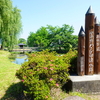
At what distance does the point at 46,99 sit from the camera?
8.07 feet

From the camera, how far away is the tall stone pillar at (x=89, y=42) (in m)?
3.74

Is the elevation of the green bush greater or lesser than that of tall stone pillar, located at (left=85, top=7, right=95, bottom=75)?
lesser

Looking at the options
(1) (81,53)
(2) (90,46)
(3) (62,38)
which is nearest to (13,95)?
(1) (81,53)

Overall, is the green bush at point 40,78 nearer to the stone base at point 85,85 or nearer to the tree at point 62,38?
the stone base at point 85,85

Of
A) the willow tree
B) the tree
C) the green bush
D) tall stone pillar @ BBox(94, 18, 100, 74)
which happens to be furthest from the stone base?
the tree

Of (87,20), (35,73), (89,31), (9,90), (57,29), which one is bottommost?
(9,90)

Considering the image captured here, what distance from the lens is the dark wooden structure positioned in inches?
146

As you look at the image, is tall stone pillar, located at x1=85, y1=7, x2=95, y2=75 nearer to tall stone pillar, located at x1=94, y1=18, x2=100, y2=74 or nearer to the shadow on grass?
tall stone pillar, located at x1=94, y1=18, x2=100, y2=74

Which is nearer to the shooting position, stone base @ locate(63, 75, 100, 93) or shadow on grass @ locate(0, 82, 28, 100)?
shadow on grass @ locate(0, 82, 28, 100)

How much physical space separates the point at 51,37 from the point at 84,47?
20.3m

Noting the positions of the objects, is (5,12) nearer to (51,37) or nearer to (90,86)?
(51,37)

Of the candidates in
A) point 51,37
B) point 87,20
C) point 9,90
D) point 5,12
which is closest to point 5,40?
point 5,12

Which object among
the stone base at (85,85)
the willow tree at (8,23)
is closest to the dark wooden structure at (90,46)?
the stone base at (85,85)

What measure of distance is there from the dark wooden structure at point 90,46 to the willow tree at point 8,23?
1288 cm
